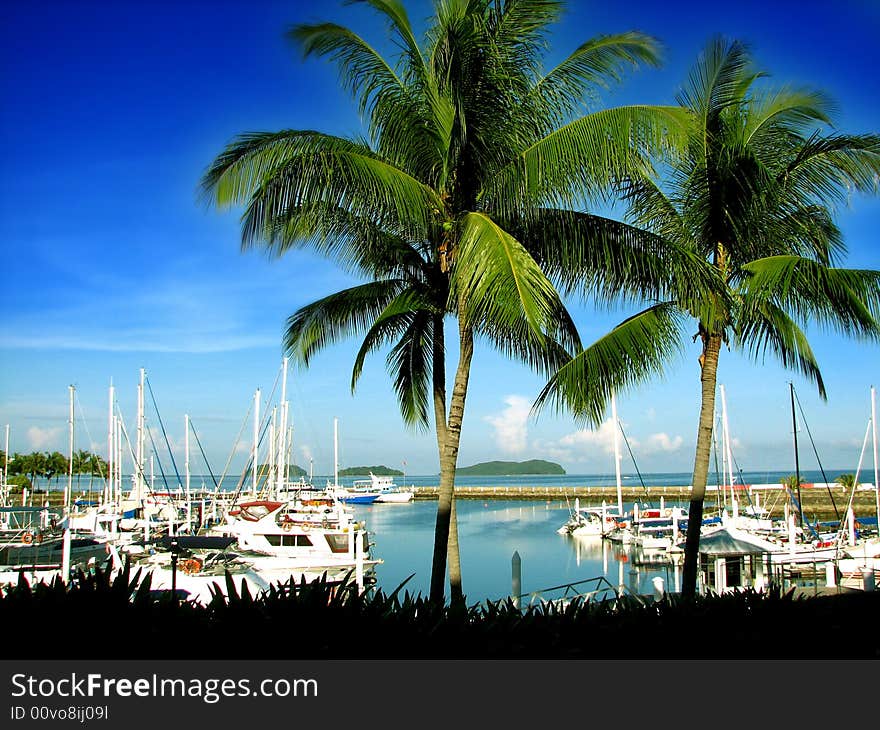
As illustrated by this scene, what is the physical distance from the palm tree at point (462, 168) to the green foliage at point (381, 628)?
4.11 m

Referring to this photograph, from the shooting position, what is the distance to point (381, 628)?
5.20 metres

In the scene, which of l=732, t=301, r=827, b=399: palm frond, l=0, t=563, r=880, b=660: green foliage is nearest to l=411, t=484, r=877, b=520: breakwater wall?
l=732, t=301, r=827, b=399: palm frond

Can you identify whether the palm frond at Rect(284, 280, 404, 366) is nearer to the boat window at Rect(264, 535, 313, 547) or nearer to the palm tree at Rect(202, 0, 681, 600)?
the palm tree at Rect(202, 0, 681, 600)

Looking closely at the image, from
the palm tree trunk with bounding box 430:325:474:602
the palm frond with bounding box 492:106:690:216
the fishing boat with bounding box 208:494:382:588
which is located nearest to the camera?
the palm frond with bounding box 492:106:690:216

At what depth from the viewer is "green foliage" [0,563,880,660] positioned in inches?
193

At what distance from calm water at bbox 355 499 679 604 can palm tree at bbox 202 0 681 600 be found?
1127 centimetres

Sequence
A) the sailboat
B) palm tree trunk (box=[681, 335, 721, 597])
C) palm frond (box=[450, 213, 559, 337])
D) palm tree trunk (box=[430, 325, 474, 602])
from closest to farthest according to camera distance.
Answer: palm frond (box=[450, 213, 559, 337]) → palm tree trunk (box=[430, 325, 474, 602]) → palm tree trunk (box=[681, 335, 721, 597]) → the sailboat

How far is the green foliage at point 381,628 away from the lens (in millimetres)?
4902

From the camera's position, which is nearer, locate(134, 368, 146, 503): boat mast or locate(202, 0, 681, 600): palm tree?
locate(202, 0, 681, 600): palm tree

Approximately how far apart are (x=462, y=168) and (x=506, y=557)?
120ft

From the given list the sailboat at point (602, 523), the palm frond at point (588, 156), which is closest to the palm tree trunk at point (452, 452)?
the palm frond at point (588, 156)

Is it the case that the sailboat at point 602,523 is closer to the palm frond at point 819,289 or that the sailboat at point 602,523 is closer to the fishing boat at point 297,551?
the fishing boat at point 297,551
